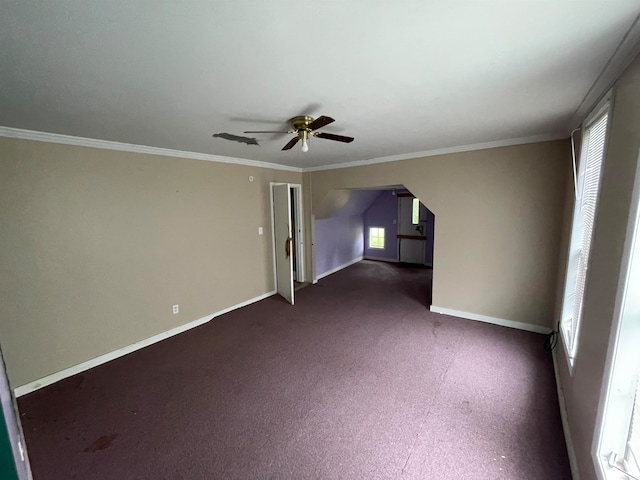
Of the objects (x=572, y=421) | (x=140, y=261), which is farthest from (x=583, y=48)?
(x=140, y=261)

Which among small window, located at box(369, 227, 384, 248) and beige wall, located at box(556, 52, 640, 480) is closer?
beige wall, located at box(556, 52, 640, 480)

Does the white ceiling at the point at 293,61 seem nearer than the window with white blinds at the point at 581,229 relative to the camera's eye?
Yes

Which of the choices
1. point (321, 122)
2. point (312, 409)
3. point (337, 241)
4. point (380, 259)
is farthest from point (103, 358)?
point (380, 259)

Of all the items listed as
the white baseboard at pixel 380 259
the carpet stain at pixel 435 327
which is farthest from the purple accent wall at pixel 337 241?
the carpet stain at pixel 435 327

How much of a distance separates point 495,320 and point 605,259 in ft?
7.68

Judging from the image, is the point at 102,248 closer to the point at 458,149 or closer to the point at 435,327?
the point at 435,327

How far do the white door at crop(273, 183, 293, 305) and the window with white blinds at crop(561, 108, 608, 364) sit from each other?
321cm

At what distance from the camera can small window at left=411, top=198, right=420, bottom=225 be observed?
6.47m

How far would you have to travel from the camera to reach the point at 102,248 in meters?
2.71

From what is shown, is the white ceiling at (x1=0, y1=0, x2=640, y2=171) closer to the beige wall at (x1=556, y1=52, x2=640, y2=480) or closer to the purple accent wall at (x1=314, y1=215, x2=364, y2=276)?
the beige wall at (x1=556, y1=52, x2=640, y2=480)

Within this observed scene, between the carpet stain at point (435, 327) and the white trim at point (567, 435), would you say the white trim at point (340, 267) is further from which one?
the white trim at point (567, 435)

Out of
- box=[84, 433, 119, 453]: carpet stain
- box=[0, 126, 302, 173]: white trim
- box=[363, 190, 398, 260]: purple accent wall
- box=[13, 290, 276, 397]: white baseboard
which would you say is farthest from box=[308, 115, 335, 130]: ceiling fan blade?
box=[363, 190, 398, 260]: purple accent wall

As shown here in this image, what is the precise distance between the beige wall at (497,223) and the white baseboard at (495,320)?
2.0 inches

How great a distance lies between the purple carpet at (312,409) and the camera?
1.66 metres
